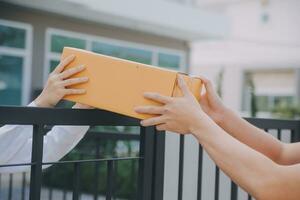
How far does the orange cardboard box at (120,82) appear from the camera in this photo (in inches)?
56.0

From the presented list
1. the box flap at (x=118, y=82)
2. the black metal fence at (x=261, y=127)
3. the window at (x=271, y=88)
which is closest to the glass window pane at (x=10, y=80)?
the black metal fence at (x=261, y=127)

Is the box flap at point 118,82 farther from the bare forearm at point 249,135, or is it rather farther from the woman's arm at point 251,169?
the bare forearm at point 249,135

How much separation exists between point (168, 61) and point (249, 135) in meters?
11.3

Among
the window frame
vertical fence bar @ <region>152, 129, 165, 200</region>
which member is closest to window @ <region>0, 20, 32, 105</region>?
the window frame

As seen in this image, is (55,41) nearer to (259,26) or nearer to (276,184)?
(276,184)

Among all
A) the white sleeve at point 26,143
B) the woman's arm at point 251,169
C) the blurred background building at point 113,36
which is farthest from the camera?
the blurred background building at point 113,36

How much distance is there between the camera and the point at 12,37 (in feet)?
29.8

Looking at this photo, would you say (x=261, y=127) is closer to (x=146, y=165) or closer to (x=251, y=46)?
(x=146, y=165)

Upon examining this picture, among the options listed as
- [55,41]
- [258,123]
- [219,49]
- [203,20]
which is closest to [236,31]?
[219,49]

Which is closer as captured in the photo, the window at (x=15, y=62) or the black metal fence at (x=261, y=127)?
the black metal fence at (x=261, y=127)

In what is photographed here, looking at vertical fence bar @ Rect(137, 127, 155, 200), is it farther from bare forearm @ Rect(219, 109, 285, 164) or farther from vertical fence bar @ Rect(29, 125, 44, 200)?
vertical fence bar @ Rect(29, 125, 44, 200)

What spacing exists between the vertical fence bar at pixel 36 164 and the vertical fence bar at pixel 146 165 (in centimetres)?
40

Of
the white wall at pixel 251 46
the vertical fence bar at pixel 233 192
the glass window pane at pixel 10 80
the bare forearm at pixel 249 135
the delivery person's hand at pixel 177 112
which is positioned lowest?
the vertical fence bar at pixel 233 192

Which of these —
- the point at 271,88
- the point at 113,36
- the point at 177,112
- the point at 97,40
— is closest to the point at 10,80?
the point at 97,40
